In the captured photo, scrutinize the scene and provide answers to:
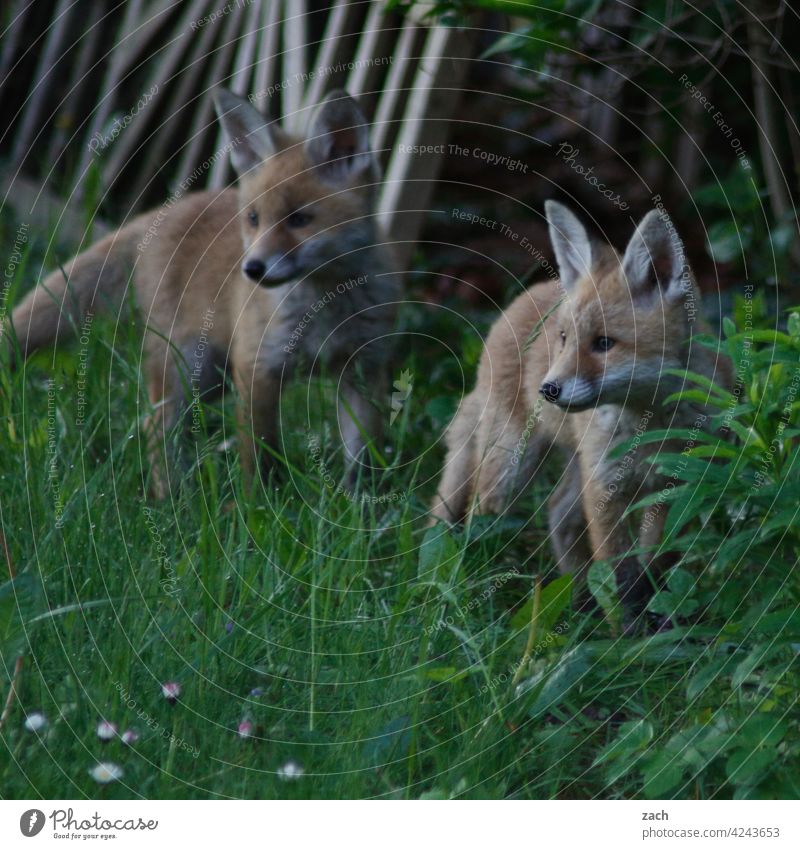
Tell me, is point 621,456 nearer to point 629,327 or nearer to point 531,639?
point 629,327

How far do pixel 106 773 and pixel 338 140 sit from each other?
11.9 feet

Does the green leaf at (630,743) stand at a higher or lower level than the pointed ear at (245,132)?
lower

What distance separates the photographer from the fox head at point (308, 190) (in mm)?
5461

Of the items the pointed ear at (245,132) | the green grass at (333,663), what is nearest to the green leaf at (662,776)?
the green grass at (333,663)

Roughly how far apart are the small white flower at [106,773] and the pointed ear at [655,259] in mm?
2632

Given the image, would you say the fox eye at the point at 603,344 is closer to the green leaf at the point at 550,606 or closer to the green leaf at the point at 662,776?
the green leaf at the point at 550,606

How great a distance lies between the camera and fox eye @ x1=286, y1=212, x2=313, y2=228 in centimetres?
558

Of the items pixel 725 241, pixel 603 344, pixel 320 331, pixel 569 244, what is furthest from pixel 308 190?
pixel 725 241

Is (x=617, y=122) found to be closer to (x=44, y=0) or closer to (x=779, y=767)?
(x=44, y=0)

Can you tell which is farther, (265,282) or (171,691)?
(265,282)

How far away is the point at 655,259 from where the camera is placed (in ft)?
14.1

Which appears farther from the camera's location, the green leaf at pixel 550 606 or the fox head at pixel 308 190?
the fox head at pixel 308 190
